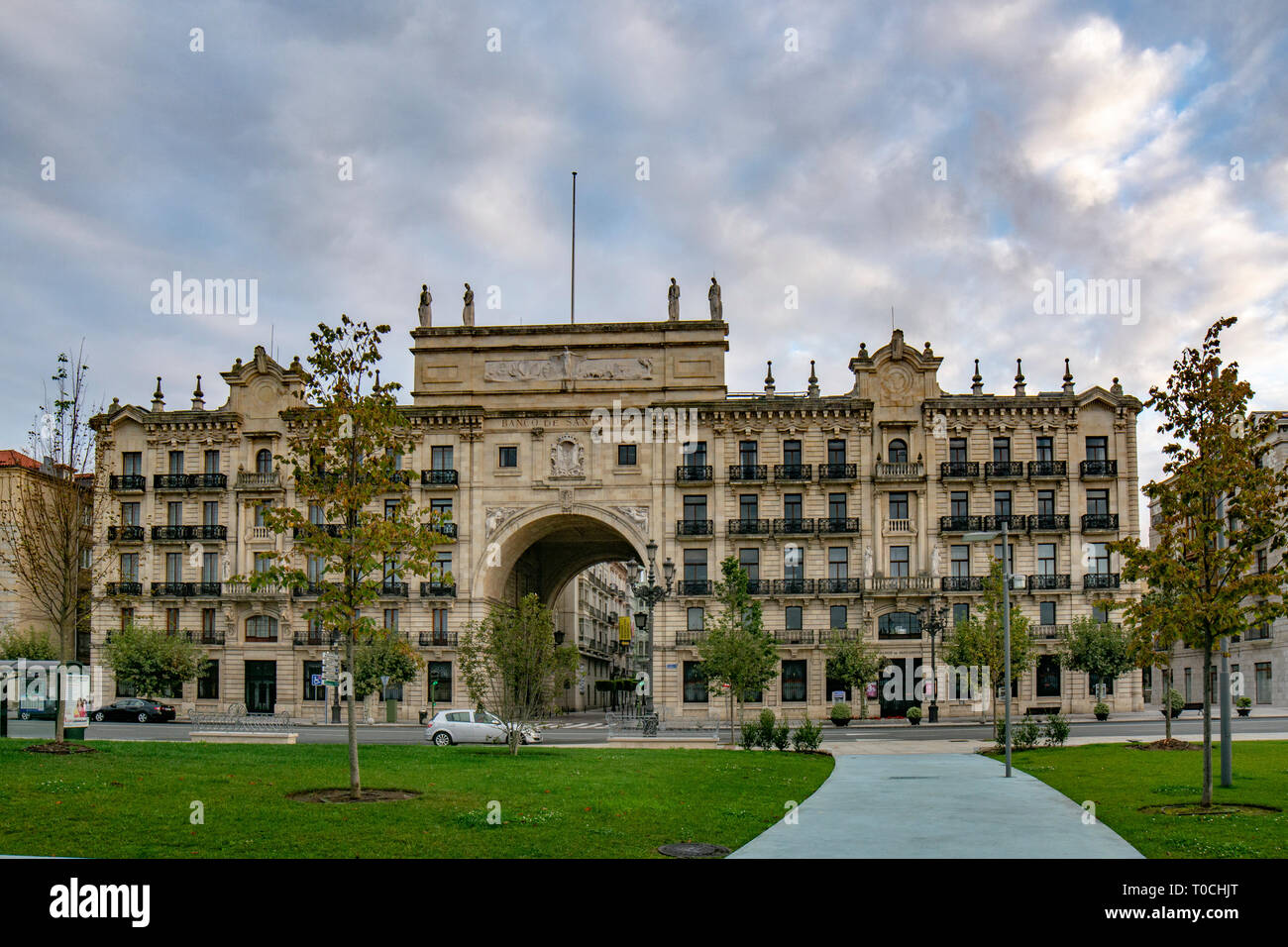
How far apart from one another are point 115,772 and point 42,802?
531 centimetres

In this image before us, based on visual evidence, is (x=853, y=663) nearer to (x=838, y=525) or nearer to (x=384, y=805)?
(x=838, y=525)

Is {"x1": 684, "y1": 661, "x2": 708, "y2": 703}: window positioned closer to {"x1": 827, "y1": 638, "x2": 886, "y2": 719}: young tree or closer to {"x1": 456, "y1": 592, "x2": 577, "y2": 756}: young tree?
{"x1": 827, "y1": 638, "x2": 886, "y2": 719}: young tree

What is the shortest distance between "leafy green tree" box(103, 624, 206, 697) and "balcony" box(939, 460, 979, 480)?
43.2 m

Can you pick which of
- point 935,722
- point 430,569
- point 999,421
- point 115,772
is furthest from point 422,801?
point 999,421

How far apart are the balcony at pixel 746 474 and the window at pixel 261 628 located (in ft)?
91.9

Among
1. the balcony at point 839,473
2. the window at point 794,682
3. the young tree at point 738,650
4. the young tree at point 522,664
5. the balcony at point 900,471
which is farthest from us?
the balcony at point 839,473

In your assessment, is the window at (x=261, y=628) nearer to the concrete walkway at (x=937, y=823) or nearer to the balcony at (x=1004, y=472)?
the balcony at (x=1004, y=472)

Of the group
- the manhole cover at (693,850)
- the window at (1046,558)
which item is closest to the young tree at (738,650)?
the window at (1046,558)

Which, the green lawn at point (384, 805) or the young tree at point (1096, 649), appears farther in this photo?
the young tree at point (1096, 649)

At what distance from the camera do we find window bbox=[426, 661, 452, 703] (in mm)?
63156

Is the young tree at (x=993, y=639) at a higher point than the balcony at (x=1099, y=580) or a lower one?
lower

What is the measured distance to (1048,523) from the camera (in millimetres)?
62156

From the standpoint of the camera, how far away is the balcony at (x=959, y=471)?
6275 cm
